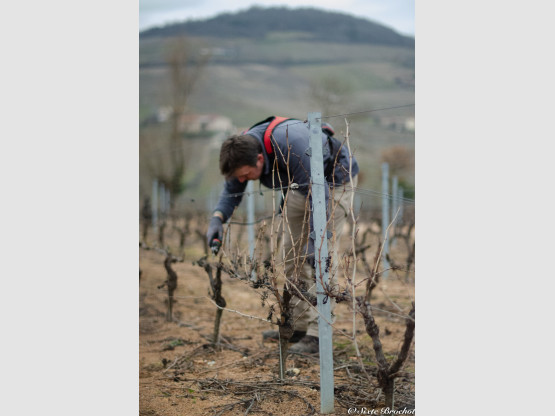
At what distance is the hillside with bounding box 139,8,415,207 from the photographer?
13602 millimetres

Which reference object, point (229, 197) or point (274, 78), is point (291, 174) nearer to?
point (229, 197)

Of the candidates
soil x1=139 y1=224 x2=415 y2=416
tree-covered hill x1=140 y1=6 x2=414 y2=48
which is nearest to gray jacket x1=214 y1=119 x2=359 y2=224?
soil x1=139 y1=224 x2=415 y2=416

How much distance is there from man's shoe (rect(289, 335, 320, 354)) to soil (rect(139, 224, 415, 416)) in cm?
7

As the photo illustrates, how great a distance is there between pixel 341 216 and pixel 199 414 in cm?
149

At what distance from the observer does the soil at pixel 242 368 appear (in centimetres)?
309

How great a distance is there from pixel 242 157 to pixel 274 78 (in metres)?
27.9

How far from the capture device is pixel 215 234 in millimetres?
3885

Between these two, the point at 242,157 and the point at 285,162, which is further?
the point at 242,157

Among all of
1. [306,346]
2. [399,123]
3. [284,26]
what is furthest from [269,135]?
[284,26]

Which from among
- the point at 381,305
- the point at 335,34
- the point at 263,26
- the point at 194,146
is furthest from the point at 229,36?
the point at 381,305

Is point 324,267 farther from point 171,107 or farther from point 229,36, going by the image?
point 229,36

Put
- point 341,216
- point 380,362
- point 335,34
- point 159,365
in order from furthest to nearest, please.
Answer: point 335,34 → point 159,365 → point 341,216 → point 380,362

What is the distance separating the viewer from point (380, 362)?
261 cm

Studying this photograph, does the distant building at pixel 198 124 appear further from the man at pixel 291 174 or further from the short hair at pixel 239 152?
the short hair at pixel 239 152
